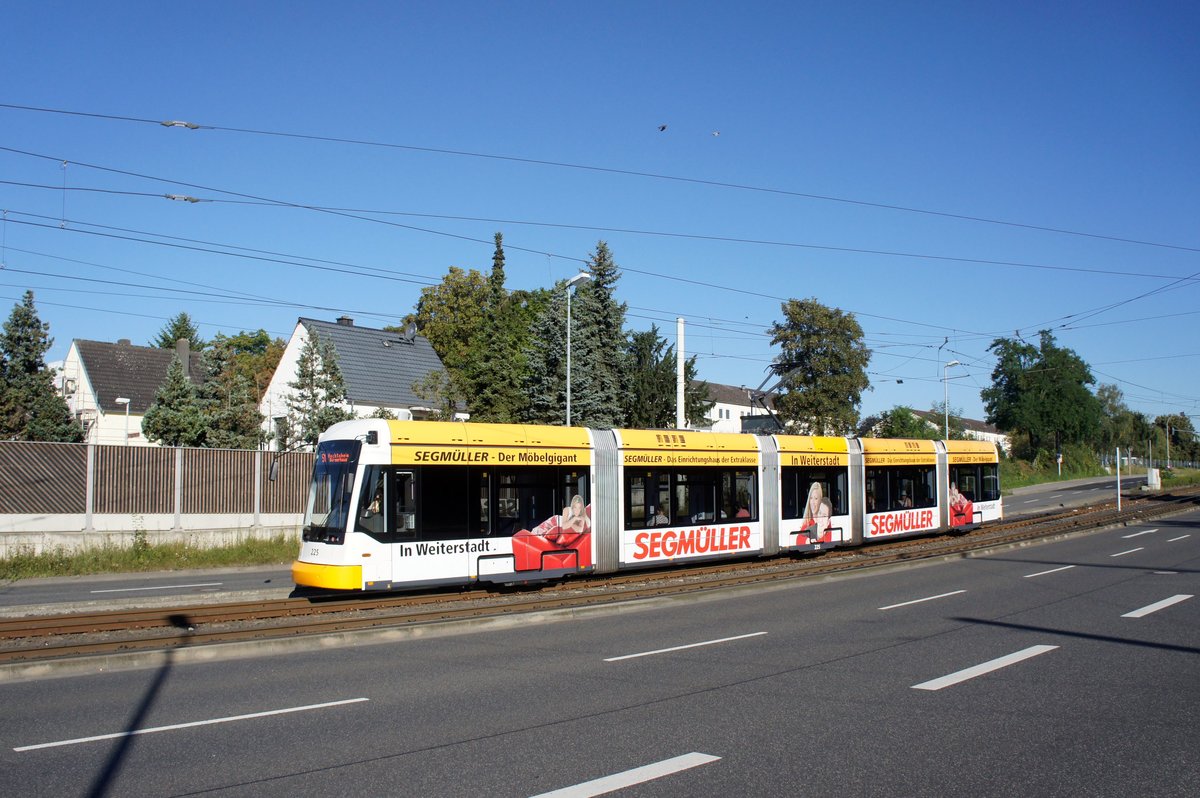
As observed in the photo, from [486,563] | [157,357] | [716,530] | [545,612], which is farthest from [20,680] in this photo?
[157,357]

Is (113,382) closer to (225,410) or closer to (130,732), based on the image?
(225,410)

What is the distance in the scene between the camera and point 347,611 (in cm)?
1570

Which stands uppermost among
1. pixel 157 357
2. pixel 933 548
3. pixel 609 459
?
pixel 157 357

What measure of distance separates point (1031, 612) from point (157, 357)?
58.7 m

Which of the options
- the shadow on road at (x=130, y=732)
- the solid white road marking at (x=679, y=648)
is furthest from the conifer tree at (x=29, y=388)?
the solid white road marking at (x=679, y=648)

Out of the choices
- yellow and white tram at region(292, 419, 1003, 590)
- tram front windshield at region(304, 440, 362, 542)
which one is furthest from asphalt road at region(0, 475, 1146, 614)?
yellow and white tram at region(292, 419, 1003, 590)

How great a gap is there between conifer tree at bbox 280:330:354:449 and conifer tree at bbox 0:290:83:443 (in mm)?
9694

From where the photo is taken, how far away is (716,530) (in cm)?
2236

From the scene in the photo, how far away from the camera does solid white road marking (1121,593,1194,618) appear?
1418 centimetres

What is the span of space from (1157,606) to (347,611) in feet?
42.8

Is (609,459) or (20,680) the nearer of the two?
(20,680)

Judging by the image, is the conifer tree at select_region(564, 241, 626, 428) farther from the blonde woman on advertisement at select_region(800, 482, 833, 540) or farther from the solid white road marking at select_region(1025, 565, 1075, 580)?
the solid white road marking at select_region(1025, 565, 1075, 580)

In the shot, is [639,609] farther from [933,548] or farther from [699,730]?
[933,548]

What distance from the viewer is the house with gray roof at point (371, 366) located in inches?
2000
